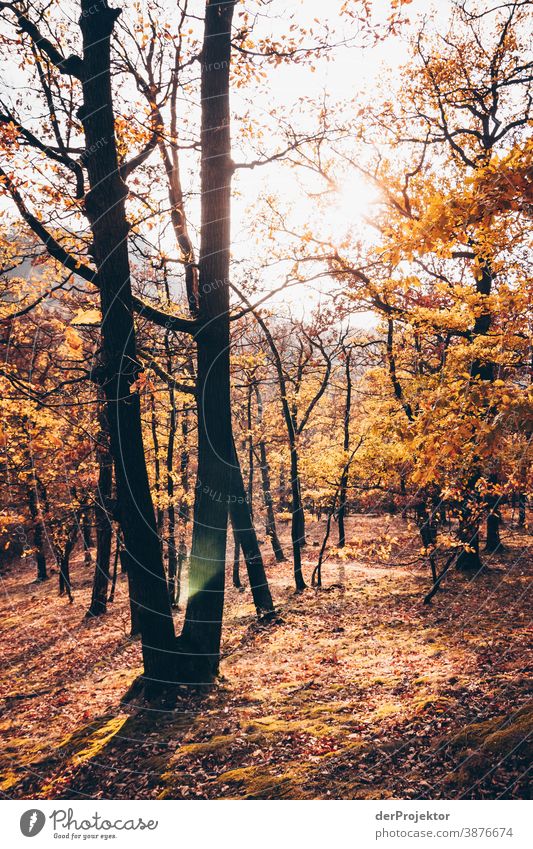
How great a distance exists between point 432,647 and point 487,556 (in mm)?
8376

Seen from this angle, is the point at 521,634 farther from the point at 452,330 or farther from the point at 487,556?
the point at 487,556

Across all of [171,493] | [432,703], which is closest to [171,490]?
[171,493]

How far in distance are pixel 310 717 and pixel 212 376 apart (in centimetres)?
448

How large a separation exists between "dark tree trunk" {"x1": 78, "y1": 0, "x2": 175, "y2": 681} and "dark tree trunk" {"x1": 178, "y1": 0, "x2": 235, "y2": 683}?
1.54 feet

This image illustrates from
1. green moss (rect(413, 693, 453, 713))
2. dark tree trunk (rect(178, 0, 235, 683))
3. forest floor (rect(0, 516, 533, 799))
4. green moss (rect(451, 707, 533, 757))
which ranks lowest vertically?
forest floor (rect(0, 516, 533, 799))

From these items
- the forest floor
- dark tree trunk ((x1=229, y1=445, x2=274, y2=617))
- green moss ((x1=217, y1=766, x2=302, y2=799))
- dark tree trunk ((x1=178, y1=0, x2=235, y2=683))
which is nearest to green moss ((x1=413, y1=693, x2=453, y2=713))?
the forest floor

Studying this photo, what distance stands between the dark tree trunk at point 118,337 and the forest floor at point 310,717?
1.19 meters

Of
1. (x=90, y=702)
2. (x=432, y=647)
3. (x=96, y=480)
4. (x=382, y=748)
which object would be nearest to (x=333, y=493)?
(x=432, y=647)

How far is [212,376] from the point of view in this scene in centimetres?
653

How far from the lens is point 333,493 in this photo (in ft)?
46.6
